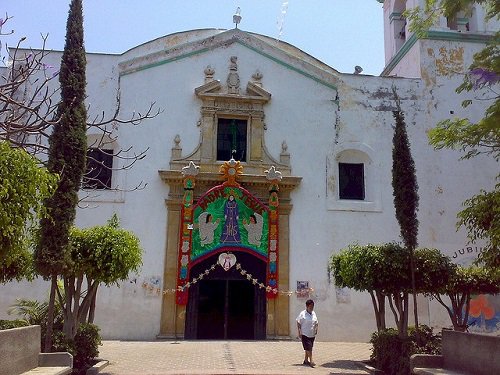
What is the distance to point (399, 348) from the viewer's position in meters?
9.51

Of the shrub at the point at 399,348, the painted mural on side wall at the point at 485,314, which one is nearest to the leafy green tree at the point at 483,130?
the shrub at the point at 399,348

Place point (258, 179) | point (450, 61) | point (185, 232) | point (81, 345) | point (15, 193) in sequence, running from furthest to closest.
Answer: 1. point (450, 61)
2. point (258, 179)
3. point (185, 232)
4. point (81, 345)
5. point (15, 193)

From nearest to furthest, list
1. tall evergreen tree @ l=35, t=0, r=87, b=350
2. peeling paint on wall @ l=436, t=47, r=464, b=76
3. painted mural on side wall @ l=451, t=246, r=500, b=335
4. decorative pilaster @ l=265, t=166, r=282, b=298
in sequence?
tall evergreen tree @ l=35, t=0, r=87, b=350, decorative pilaster @ l=265, t=166, r=282, b=298, painted mural on side wall @ l=451, t=246, r=500, b=335, peeling paint on wall @ l=436, t=47, r=464, b=76

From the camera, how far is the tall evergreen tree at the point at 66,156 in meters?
8.44

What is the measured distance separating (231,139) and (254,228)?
3081mm

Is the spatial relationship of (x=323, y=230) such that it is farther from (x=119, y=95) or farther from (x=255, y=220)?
(x=119, y=95)

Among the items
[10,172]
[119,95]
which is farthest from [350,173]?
[10,172]

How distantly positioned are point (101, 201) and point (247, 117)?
5.37m

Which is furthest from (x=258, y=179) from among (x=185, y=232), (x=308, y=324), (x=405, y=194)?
(x=405, y=194)

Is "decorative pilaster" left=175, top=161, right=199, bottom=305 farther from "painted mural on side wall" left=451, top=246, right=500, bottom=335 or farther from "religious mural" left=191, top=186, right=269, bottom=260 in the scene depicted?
"painted mural on side wall" left=451, top=246, right=500, bottom=335

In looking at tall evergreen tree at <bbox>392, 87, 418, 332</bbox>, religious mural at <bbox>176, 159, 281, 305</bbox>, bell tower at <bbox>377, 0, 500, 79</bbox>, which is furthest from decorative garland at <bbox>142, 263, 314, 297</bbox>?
bell tower at <bbox>377, 0, 500, 79</bbox>

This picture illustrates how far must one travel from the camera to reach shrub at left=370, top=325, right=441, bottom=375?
363 inches

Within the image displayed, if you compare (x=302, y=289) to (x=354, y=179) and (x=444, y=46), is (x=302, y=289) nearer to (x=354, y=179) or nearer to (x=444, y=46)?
(x=354, y=179)

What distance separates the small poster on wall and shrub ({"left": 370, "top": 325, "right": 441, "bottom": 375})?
5610mm
